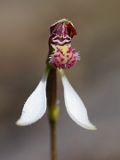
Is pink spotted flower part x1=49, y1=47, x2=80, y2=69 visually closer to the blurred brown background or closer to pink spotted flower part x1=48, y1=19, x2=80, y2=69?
pink spotted flower part x1=48, y1=19, x2=80, y2=69

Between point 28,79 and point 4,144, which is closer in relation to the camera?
point 4,144

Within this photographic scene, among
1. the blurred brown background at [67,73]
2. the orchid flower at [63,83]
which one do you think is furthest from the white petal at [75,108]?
the blurred brown background at [67,73]

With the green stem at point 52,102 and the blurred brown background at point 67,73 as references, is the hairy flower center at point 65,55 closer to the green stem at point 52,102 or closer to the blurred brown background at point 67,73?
the green stem at point 52,102

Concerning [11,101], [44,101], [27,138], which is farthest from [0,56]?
[44,101]

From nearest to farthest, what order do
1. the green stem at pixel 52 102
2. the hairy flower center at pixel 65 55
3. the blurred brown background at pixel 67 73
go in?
1. the green stem at pixel 52 102
2. the hairy flower center at pixel 65 55
3. the blurred brown background at pixel 67 73

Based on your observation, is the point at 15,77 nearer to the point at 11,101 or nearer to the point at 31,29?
the point at 11,101

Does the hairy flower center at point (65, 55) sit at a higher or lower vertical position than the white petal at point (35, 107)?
higher
